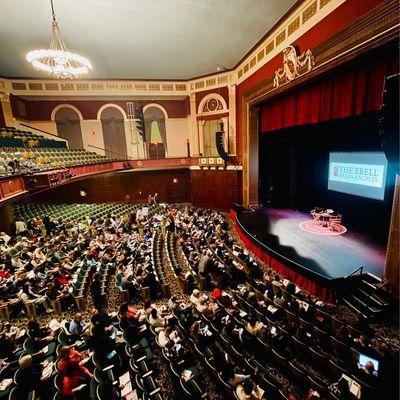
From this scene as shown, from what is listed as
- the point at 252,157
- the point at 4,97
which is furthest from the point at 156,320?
the point at 4,97

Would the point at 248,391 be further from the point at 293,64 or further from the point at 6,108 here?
the point at 6,108

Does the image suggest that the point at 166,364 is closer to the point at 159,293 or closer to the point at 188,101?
the point at 159,293

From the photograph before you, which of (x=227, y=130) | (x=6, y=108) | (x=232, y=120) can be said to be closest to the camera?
(x=6, y=108)

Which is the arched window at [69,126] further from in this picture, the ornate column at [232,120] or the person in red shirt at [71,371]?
the person in red shirt at [71,371]

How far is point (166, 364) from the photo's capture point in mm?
4086

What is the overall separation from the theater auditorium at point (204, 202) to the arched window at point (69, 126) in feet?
0.29

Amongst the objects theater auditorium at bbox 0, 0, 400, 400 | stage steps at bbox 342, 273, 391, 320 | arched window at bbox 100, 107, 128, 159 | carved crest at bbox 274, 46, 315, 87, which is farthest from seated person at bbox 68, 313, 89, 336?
arched window at bbox 100, 107, 128, 159

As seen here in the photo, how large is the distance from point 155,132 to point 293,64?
415 inches

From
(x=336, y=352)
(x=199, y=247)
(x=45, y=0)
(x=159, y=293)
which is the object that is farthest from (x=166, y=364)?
(x=45, y=0)

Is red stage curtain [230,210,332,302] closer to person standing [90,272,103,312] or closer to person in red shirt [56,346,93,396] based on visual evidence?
person standing [90,272,103,312]

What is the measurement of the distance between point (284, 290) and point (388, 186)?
537 cm

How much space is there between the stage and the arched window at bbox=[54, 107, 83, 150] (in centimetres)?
1165

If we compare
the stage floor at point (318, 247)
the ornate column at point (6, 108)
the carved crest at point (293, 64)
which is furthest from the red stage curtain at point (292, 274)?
the ornate column at point (6, 108)

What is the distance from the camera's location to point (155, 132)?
1609 cm
